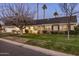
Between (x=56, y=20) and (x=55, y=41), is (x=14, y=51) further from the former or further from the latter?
(x=56, y=20)

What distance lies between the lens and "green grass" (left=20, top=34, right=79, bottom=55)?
31.3ft

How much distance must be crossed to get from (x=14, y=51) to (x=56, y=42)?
0.71 m

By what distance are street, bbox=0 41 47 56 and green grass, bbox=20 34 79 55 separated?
172 mm

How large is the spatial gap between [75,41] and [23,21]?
0.94 m

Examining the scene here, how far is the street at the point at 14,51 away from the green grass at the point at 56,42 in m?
0.17

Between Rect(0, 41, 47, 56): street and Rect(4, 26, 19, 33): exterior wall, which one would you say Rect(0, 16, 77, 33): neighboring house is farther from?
Rect(0, 41, 47, 56): street

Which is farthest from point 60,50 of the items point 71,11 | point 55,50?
point 71,11

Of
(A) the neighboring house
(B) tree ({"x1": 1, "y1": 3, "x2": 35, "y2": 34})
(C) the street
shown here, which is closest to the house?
(A) the neighboring house

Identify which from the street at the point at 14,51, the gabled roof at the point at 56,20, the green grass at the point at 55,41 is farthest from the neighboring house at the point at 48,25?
the street at the point at 14,51

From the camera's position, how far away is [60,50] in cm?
957

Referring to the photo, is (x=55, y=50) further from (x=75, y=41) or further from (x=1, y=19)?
(x=1, y=19)

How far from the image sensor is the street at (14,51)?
957 centimetres

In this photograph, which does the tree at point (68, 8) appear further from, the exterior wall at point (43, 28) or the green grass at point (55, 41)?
the green grass at point (55, 41)

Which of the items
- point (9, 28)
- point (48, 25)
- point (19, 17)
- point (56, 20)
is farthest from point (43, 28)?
point (9, 28)
